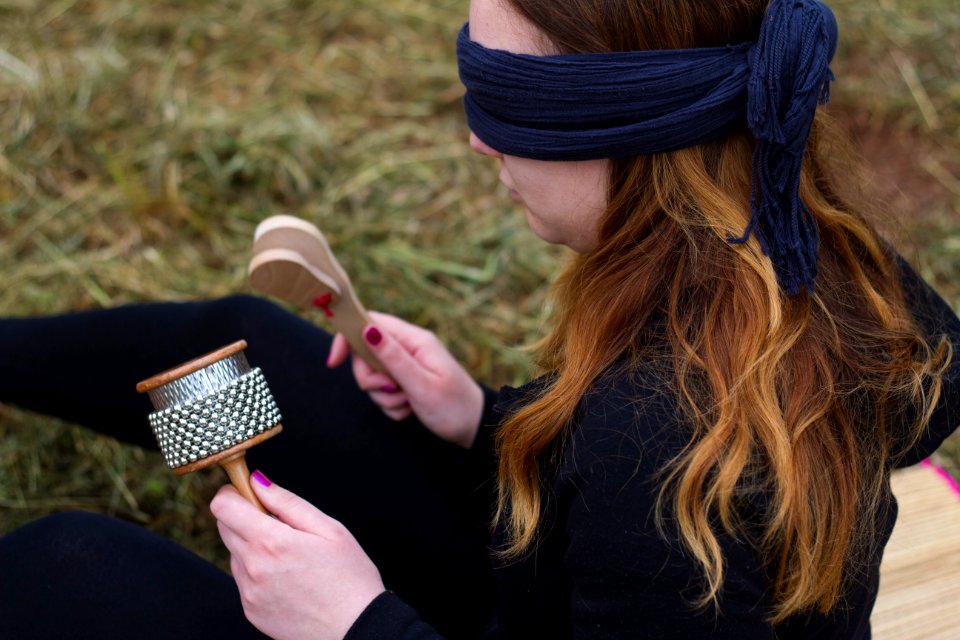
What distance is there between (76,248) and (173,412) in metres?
1.58

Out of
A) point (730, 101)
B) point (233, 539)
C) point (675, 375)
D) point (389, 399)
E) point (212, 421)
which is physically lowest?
point (389, 399)

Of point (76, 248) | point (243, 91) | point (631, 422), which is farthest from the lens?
point (243, 91)

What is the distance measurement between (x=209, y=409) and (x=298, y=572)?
181 mm

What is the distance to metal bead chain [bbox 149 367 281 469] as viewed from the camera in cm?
93

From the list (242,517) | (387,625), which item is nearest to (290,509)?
(242,517)

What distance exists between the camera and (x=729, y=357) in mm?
916

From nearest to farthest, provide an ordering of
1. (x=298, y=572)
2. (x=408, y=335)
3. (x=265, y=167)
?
(x=298, y=572), (x=408, y=335), (x=265, y=167)

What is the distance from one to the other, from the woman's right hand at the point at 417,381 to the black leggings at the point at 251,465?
0.02 metres

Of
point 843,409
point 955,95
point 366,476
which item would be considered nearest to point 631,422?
point 843,409

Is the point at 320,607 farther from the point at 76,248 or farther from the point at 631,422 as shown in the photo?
the point at 76,248

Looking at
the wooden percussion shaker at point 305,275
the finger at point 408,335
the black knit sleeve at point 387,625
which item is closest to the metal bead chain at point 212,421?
the black knit sleeve at point 387,625

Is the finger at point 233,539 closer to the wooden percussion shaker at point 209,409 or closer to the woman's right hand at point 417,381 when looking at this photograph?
the wooden percussion shaker at point 209,409

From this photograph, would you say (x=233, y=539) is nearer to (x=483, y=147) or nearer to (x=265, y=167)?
(x=483, y=147)

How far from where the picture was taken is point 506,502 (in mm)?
1046
